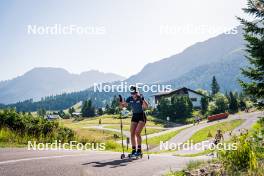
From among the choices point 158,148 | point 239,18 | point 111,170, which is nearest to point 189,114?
point 158,148

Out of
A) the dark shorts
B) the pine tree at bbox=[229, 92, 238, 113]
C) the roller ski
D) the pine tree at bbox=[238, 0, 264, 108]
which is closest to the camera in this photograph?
the roller ski

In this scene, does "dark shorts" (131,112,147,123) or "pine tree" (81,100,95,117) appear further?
"pine tree" (81,100,95,117)

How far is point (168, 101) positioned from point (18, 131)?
97.5 m

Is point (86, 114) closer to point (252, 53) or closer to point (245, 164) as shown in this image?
point (252, 53)

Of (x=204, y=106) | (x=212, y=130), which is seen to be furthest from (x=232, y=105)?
(x=212, y=130)

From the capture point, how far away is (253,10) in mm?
21422

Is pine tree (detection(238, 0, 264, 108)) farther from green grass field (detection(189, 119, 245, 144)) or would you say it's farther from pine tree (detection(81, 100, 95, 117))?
pine tree (detection(81, 100, 95, 117))

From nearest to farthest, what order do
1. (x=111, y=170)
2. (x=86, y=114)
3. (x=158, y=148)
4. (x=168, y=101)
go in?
(x=111, y=170) → (x=158, y=148) → (x=168, y=101) → (x=86, y=114)

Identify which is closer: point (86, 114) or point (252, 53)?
point (252, 53)

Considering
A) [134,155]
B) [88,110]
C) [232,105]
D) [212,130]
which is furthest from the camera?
[88,110]

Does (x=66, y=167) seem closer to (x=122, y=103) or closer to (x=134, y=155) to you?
(x=134, y=155)

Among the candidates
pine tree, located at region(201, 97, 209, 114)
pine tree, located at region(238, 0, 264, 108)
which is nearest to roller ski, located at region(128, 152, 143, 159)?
pine tree, located at region(238, 0, 264, 108)

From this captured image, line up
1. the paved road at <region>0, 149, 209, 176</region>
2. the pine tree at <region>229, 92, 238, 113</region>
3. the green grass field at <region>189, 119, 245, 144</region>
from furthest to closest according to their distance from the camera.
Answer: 1. the pine tree at <region>229, 92, 238, 113</region>
2. the green grass field at <region>189, 119, 245, 144</region>
3. the paved road at <region>0, 149, 209, 176</region>

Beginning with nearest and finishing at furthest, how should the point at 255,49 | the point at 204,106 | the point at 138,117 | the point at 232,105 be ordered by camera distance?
the point at 138,117 → the point at 255,49 → the point at 232,105 → the point at 204,106
